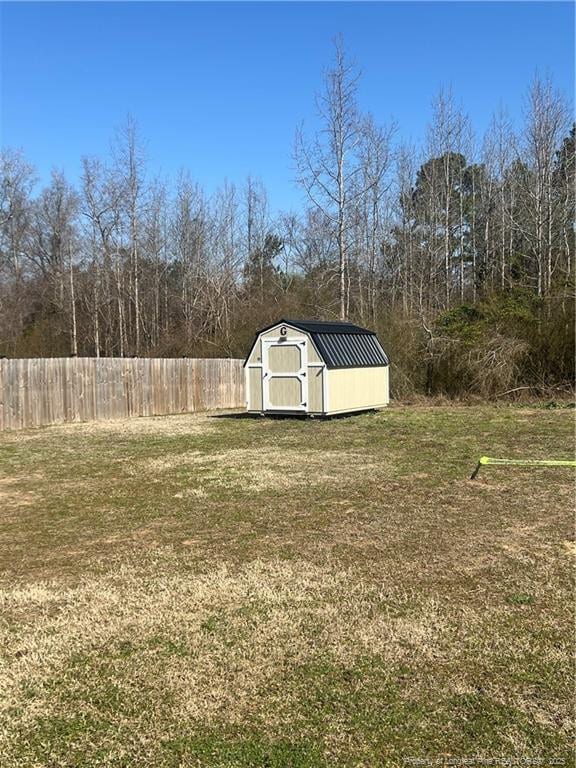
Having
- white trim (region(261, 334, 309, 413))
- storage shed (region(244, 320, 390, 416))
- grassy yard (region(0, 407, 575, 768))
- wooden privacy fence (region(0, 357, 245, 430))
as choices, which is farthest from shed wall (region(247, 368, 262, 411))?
grassy yard (region(0, 407, 575, 768))

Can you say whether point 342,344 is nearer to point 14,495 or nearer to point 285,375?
point 285,375

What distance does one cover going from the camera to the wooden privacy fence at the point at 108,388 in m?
13.4

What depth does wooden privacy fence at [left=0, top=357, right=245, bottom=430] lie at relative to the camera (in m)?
13.4

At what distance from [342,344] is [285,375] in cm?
152

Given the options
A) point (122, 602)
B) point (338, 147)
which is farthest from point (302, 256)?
point (122, 602)

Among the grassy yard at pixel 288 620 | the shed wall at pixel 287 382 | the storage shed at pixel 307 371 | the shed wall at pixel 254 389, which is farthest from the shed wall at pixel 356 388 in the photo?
the grassy yard at pixel 288 620

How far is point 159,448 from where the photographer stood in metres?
9.76

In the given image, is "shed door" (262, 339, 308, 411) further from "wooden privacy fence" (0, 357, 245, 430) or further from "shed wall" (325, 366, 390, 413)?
"wooden privacy fence" (0, 357, 245, 430)

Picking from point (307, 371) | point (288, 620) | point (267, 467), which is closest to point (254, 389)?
point (307, 371)

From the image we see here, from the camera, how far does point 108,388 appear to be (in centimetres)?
1527

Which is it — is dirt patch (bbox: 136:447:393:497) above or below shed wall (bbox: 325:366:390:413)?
below

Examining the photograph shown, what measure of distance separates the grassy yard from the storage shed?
5876mm

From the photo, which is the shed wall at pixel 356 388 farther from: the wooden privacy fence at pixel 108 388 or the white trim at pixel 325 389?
the wooden privacy fence at pixel 108 388

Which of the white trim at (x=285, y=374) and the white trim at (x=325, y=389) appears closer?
the white trim at (x=325, y=389)
